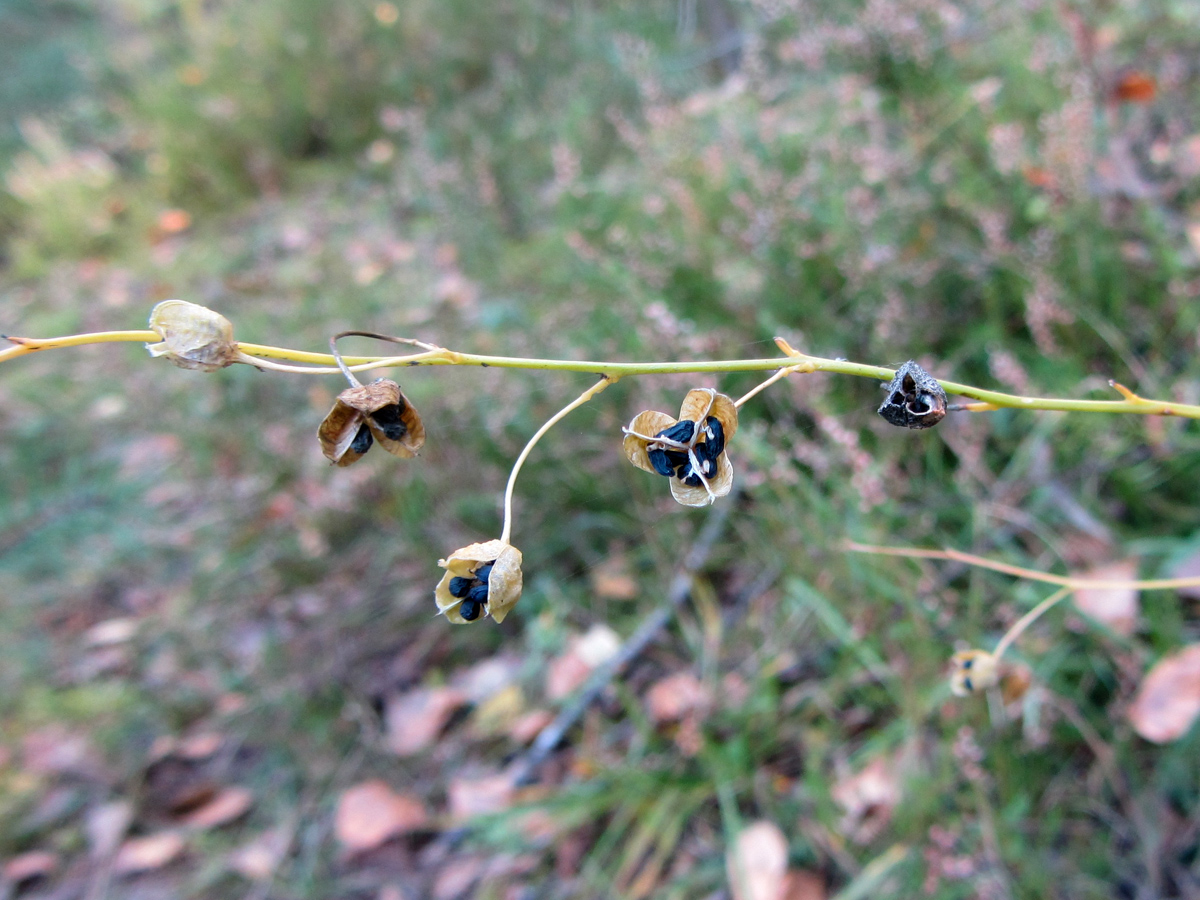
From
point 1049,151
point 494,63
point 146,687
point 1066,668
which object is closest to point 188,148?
point 494,63

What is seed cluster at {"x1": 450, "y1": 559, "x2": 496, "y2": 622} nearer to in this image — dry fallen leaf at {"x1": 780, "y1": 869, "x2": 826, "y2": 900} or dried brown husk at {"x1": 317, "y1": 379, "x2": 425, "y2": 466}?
dried brown husk at {"x1": 317, "y1": 379, "x2": 425, "y2": 466}

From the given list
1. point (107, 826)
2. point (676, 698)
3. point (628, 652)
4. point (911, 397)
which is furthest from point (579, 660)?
point (911, 397)

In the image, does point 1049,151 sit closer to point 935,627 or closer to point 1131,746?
point 935,627

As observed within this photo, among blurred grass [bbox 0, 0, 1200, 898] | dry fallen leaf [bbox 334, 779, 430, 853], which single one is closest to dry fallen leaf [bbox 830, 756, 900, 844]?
blurred grass [bbox 0, 0, 1200, 898]

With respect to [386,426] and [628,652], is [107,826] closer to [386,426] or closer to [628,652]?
[628,652]

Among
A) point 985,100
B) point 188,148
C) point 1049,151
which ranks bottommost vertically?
point 1049,151
